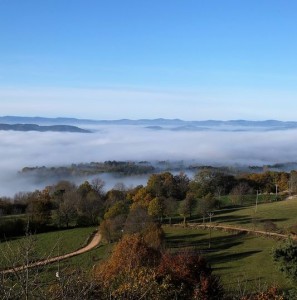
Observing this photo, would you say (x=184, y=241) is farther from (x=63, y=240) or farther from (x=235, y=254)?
(x=63, y=240)

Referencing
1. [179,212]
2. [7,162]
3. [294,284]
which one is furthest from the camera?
[7,162]

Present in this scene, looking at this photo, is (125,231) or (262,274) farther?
(125,231)

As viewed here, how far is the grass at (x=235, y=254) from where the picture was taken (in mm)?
26737

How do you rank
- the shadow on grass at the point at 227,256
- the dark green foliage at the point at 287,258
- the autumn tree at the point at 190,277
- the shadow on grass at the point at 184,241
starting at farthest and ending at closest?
the shadow on grass at the point at 184,241 → the shadow on grass at the point at 227,256 → the dark green foliage at the point at 287,258 → the autumn tree at the point at 190,277

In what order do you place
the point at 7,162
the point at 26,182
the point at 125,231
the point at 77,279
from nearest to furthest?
1. the point at 77,279
2. the point at 125,231
3. the point at 26,182
4. the point at 7,162

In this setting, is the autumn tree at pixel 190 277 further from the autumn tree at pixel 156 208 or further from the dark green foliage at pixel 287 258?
the autumn tree at pixel 156 208


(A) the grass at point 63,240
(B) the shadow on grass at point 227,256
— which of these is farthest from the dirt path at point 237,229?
(A) the grass at point 63,240

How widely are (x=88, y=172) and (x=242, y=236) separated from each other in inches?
3774

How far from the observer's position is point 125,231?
40.3 metres

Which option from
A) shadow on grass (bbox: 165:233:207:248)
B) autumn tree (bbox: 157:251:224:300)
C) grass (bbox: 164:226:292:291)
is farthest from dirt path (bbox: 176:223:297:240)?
autumn tree (bbox: 157:251:224:300)

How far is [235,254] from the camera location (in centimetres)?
3566

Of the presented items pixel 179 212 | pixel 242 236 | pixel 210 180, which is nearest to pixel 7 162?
pixel 210 180

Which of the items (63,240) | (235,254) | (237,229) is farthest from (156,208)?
(235,254)

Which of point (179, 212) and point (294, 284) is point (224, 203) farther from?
point (294, 284)
